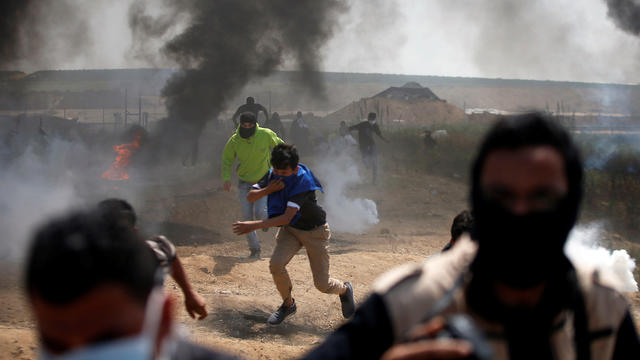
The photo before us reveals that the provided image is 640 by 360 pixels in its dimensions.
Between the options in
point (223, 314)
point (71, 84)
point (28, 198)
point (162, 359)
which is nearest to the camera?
point (162, 359)

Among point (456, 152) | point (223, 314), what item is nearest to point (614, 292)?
point (223, 314)

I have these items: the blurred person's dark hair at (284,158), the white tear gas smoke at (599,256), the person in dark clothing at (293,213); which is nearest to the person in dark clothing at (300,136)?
the white tear gas smoke at (599,256)

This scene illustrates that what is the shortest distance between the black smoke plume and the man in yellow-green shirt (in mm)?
15995

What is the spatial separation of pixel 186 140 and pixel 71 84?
4057cm

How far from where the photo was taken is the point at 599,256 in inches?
308

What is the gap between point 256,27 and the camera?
23531 millimetres

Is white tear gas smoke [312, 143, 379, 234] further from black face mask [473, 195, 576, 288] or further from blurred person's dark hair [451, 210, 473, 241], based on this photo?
black face mask [473, 195, 576, 288]

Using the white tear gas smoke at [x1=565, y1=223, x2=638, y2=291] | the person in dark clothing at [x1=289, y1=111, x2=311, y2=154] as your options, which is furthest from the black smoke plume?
the white tear gas smoke at [x1=565, y1=223, x2=638, y2=291]

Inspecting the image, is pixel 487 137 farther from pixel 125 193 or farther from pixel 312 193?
pixel 125 193

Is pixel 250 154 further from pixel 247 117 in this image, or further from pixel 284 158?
pixel 284 158

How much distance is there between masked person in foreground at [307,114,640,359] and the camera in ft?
4.29

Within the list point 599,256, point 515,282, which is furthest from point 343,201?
point 515,282

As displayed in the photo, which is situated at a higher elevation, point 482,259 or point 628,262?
point 482,259

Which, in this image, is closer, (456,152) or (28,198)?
(28,198)
